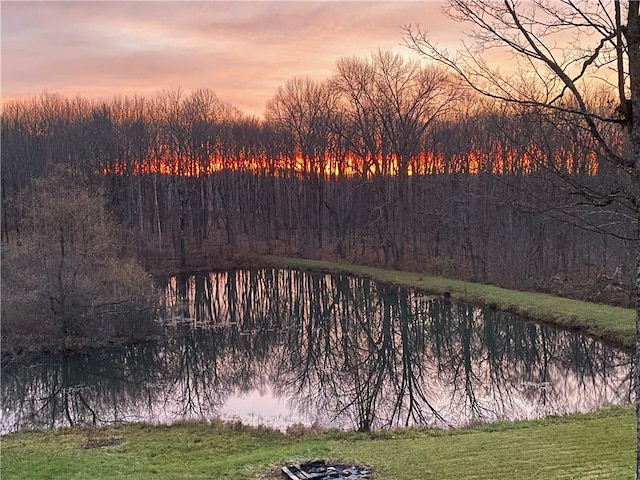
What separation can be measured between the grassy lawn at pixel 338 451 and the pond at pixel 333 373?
1201mm

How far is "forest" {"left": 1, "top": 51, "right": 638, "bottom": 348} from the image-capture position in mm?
32312

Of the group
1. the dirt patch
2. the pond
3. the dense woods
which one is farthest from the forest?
the dirt patch

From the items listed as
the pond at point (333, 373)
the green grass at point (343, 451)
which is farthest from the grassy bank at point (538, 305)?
the green grass at point (343, 451)

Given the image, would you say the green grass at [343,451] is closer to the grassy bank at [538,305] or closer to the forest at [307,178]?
the grassy bank at [538,305]

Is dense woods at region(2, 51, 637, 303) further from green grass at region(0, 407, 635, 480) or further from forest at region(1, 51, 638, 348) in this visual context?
green grass at region(0, 407, 635, 480)

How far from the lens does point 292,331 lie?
23500mm

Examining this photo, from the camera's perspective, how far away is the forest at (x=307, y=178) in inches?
1272

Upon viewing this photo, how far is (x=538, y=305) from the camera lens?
23531mm

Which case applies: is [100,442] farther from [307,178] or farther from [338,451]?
[307,178]

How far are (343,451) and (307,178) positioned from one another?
43.5 metres

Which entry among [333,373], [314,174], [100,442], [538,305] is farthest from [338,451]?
[314,174]

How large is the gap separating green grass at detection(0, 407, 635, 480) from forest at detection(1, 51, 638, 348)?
14176 millimetres

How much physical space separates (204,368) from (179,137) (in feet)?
112

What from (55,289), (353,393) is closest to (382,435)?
(353,393)
